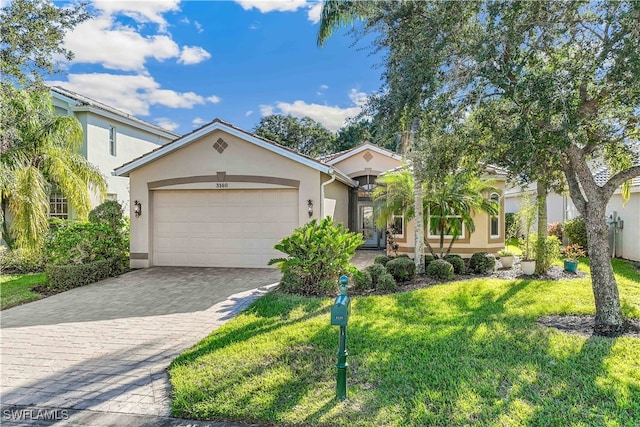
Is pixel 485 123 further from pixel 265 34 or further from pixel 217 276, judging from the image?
pixel 265 34

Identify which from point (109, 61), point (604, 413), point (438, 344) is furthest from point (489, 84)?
point (109, 61)

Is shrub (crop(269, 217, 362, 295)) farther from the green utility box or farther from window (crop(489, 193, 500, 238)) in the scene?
window (crop(489, 193, 500, 238))

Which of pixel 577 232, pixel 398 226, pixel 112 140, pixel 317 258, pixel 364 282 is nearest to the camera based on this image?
pixel 317 258

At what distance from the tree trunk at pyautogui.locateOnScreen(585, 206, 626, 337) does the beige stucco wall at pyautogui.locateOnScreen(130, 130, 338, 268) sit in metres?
7.43

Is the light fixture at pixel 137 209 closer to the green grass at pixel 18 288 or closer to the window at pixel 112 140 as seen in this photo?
the green grass at pixel 18 288

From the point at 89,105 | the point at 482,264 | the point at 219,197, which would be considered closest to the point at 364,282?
the point at 482,264

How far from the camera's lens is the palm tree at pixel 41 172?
39.8 ft

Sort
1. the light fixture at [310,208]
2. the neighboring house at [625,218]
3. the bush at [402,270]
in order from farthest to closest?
the neighboring house at [625,218] < the light fixture at [310,208] < the bush at [402,270]

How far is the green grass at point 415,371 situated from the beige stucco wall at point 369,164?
11889mm

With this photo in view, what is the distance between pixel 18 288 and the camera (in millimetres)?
10133

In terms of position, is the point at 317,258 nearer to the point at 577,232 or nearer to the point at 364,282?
the point at 364,282

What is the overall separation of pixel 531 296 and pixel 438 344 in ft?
13.2

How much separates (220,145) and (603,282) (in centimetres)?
1080

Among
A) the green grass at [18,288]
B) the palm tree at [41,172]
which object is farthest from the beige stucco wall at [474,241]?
the palm tree at [41,172]
